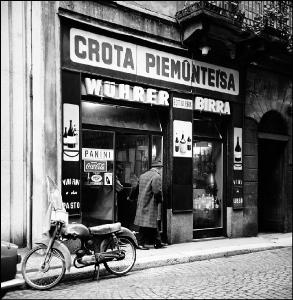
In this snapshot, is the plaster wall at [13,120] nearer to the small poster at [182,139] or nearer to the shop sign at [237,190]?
the small poster at [182,139]

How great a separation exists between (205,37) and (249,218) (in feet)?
17.0

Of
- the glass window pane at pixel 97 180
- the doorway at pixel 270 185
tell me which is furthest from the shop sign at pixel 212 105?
the glass window pane at pixel 97 180

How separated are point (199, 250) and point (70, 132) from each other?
3791 mm

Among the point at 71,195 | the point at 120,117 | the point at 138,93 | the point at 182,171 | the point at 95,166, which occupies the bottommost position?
the point at 71,195

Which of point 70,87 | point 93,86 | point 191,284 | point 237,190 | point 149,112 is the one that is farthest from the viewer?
point 237,190

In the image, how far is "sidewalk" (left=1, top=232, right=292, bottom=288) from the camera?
7997 mm

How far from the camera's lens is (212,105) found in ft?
37.8

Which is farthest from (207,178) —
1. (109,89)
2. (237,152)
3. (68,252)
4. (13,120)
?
(68,252)

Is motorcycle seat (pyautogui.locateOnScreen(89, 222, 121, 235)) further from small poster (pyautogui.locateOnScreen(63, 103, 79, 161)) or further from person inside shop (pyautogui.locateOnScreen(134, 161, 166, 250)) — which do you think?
person inside shop (pyautogui.locateOnScreen(134, 161, 166, 250))

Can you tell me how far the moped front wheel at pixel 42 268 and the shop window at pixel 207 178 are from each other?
214 inches

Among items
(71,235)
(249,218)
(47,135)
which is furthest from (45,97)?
(249,218)

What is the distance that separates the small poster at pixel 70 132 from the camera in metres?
8.65

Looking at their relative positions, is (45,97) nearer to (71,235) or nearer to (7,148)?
(7,148)

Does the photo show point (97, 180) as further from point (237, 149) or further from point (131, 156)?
point (237, 149)
